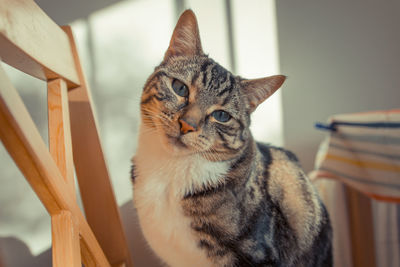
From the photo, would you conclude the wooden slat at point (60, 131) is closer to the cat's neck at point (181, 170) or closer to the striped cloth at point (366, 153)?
the cat's neck at point (181, 170)

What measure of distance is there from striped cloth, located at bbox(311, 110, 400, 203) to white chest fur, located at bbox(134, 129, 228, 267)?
2.27 ft

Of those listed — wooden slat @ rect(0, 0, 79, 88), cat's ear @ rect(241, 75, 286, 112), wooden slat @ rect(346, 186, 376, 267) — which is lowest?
wooden slat @ rect(346, 186, 376, 267)

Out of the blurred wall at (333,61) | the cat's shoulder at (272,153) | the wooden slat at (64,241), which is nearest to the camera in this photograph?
the wooden slat at (64,241)

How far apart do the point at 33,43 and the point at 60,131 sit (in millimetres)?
191

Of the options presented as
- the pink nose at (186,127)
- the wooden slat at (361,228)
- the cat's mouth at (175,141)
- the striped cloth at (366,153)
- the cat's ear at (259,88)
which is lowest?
the wooden slat at (361,228)

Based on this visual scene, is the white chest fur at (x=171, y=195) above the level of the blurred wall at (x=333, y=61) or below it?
below

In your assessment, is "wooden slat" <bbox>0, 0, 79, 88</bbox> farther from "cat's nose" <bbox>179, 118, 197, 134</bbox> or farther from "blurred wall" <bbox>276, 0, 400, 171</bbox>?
"blurred wall" <bbox>276, 0, 400, 171</bbox>

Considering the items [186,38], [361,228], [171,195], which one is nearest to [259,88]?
[186,38]

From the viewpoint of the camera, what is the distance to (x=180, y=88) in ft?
2.60

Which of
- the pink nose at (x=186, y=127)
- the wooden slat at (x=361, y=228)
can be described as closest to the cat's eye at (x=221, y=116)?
the pink nose at (x=186, y=127)

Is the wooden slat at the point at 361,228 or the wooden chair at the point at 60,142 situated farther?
the wooden slat at the point at 361,228

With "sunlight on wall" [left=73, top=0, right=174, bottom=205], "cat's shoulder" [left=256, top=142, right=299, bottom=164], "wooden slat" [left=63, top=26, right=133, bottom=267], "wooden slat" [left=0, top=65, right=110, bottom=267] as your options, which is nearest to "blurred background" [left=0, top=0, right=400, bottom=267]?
"sunlight on wall" [left=73, top=0, right=174, bottom=205]

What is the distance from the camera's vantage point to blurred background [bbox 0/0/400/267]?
827 mm

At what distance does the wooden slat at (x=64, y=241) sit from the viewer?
0.56m
